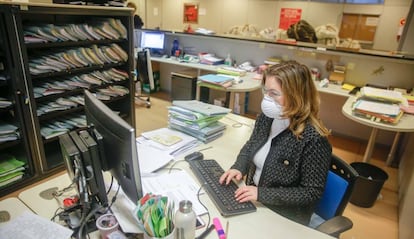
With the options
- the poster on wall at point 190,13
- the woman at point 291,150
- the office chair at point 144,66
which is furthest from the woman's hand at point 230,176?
the poster on wall at point 190,13

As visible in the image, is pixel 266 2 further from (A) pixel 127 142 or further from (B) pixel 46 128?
(A) pixel 127 142

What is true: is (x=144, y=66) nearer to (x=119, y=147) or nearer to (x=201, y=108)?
(x=201, y=108)

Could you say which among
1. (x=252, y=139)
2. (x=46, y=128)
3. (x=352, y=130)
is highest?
(x=252, y=139)

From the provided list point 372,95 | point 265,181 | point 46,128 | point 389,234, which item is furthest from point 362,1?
point 46,128

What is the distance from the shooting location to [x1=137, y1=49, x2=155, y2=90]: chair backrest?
155 inches

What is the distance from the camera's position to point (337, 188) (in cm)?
123

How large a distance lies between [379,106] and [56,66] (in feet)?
8.81

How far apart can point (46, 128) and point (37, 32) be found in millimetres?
796

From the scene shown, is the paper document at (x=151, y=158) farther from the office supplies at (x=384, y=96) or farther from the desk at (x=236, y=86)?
the office supplies at (x=384, y=96)

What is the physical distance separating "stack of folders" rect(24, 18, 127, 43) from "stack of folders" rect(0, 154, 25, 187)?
0.98m

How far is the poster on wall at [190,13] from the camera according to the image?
6.87 meters

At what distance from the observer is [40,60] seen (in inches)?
85.7

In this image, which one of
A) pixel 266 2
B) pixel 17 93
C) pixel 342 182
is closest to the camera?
pixel 342 182

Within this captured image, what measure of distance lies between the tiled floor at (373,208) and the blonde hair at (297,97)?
1.22m
